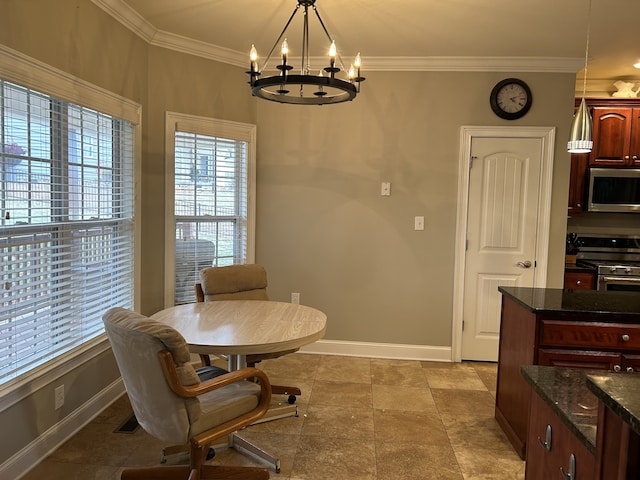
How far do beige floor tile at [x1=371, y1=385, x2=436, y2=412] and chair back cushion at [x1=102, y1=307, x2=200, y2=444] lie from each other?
158 cm

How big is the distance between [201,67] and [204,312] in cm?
204

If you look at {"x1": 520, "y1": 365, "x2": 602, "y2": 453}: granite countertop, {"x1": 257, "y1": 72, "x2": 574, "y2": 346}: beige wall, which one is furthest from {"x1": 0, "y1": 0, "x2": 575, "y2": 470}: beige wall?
{"x1": 520, "y1": 365, "x2": 602, "y2": 453}: granite countertop

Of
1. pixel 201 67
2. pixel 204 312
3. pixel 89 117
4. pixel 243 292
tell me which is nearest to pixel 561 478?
pixel 204 312

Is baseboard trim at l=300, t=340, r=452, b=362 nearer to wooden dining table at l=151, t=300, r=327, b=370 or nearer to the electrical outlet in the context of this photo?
wooden dining table at l=151, t=300, r=327, b=370

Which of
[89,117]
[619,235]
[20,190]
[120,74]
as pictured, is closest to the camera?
[20,190]

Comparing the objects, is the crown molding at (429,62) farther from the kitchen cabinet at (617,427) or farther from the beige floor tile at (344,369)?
the kitchen cabinet at (617,427)

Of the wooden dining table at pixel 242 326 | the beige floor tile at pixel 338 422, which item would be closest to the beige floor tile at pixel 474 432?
the beige floor tile at pixel 338 422

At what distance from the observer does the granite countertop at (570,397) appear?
1078 mm

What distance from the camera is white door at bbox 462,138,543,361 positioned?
3.88 m

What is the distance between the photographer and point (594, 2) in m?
2.73

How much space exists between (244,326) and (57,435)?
1.17 m

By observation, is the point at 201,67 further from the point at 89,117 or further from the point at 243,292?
the point at 243,292

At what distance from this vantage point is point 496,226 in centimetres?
393

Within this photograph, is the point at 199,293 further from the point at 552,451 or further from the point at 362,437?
the point at 552,451
